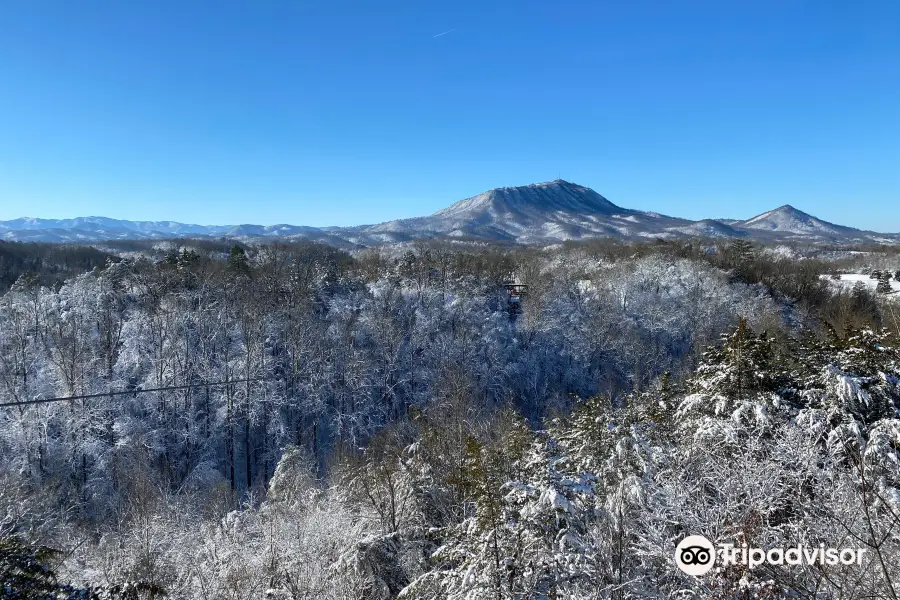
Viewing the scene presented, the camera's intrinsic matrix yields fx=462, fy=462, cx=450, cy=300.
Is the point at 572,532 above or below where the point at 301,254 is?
below

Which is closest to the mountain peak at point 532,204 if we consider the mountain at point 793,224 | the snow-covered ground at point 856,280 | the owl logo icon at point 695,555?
the mountain at point 793,224

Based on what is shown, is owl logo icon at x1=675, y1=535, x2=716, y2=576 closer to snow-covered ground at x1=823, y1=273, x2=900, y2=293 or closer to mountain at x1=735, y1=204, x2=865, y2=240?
snow-covered ground at x1=823, y1=273, x2=900, y2=293

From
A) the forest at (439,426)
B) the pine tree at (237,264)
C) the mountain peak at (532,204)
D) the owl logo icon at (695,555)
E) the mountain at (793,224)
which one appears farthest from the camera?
the mountain at (793,224)

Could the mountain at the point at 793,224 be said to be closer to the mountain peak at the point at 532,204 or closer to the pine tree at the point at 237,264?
the mountain peak at the point at 532,204

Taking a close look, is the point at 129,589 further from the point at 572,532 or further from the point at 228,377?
the point at 228,377

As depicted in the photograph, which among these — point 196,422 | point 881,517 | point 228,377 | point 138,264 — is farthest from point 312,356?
point 881,517

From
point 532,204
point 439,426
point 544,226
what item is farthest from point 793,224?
point 439,426

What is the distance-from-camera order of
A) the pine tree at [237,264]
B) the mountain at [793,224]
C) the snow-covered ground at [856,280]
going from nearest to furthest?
the pine tree at [237,264], the snow-covered ground at [856,280], the mountain at [793,224]
